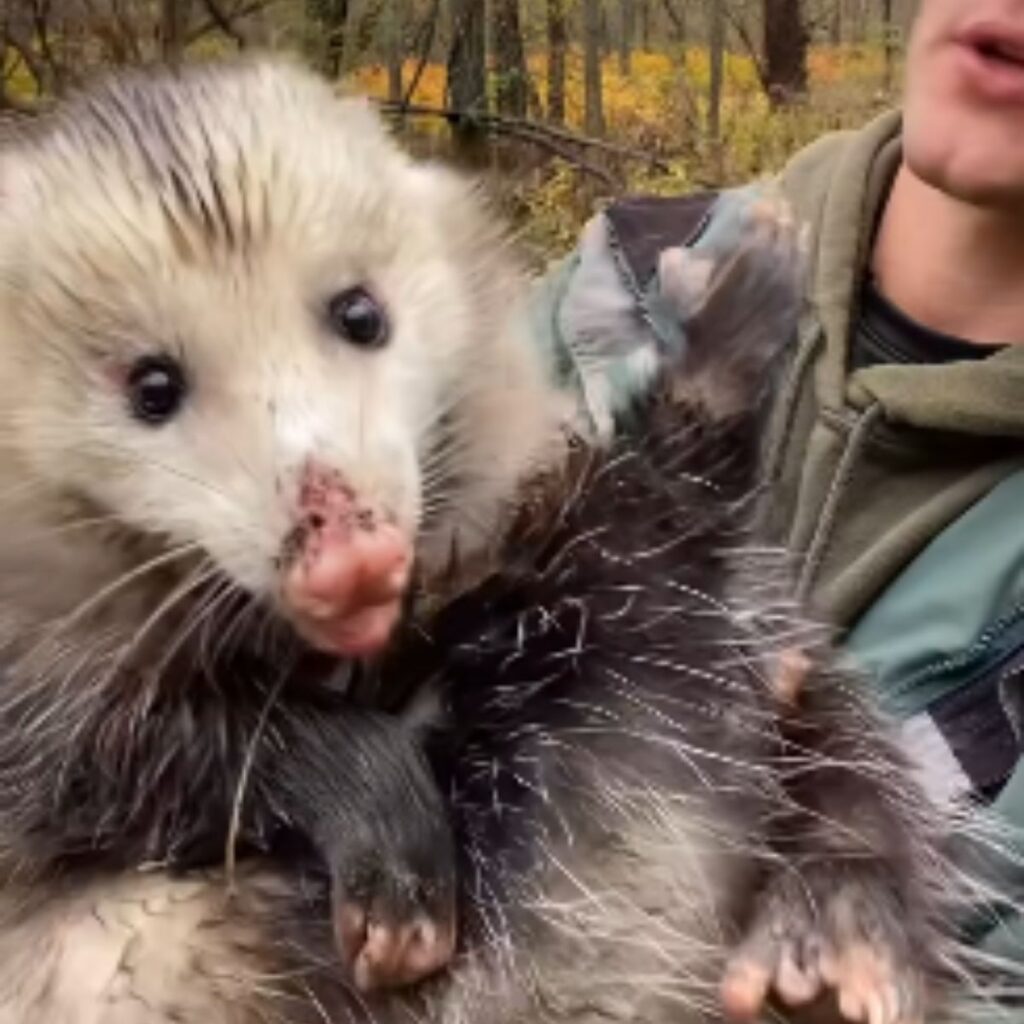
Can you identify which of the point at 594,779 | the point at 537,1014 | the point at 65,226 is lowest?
the point at 537,1014

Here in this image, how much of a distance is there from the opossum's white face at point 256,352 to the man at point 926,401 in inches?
10.0

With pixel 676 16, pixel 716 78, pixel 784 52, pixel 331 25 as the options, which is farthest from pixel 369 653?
pixel 676 16

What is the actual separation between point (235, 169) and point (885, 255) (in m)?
0.92

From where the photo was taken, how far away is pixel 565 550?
5.75 ft

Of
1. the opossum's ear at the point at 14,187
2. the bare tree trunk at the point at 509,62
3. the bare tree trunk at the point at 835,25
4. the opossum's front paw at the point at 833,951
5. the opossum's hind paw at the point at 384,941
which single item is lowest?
the bare tree trunk at the point at 835,25

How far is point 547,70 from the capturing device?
445 inches

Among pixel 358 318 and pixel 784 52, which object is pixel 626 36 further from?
pixel 358 318

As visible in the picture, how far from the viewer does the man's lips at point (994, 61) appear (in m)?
1.97

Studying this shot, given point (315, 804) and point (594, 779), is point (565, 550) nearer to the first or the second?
point (594, 779)

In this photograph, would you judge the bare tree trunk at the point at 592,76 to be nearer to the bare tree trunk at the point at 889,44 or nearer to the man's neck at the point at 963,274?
the bare tree trunk at the point at 889,44

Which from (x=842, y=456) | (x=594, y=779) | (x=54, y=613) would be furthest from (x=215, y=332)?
(x=842, y=456)

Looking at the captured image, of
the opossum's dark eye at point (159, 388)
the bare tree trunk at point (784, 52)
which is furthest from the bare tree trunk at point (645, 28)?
the opossum's dark eye at point (159, 388)

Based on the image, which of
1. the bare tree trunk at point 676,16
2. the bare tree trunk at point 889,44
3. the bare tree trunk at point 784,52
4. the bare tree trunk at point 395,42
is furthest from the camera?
the bare tree trunk at point 889,44

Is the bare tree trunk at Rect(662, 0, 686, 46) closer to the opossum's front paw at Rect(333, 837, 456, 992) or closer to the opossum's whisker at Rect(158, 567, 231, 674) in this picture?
the opossum's whisker at Rect(158, 567, 231, 674)
